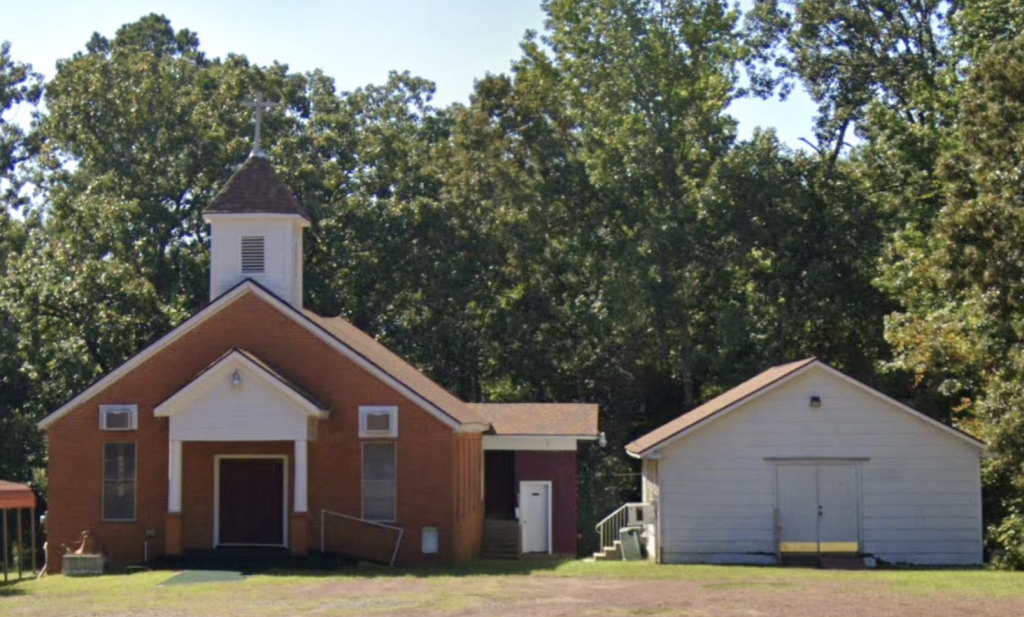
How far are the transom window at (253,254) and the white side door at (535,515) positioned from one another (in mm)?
9703

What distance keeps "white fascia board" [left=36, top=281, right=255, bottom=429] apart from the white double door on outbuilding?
12.9 metres

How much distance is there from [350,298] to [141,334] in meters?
6.89

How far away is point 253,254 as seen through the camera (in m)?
35.8

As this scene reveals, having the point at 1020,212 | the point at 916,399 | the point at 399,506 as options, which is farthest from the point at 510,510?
the point at 1020,212

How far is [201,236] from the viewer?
5019cm

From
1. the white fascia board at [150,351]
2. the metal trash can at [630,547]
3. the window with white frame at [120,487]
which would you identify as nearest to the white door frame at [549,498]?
the metal trash can at [630,547]

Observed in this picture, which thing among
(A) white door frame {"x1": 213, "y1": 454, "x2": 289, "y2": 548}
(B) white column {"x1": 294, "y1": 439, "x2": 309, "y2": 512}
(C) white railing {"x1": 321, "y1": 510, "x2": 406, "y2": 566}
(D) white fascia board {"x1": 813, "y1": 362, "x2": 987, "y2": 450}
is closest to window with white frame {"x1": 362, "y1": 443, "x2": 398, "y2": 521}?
(C) white railing {"x1": 321, "y1": 510, "x2": 406, "y2": 566}

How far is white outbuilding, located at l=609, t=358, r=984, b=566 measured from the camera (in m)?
34.4

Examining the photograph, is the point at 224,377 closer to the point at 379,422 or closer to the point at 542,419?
the point at 379,422

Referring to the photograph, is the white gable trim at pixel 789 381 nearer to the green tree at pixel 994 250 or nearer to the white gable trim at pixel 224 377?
the green tree at pixel 994 250

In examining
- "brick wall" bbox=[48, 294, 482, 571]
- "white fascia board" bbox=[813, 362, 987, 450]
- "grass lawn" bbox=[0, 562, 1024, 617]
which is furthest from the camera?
"white fascia board" bbox=[813, 362, 987, 450]

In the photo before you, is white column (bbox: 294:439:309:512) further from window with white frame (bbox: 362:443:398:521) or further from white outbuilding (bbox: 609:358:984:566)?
white outbuilding (bbox: 609:358:984:566)

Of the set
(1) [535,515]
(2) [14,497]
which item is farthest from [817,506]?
(2) [14,497]

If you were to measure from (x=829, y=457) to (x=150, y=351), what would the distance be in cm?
1546
